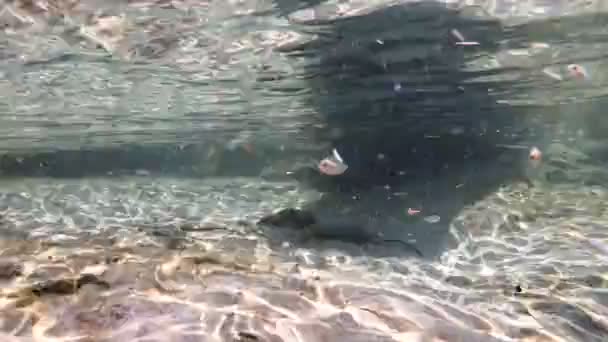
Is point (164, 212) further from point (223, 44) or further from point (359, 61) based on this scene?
point (359, 61)

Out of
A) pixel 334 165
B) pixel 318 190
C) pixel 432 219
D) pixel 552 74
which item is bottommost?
pixel 318 190

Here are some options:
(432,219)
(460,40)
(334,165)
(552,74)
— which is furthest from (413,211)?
(552,74)

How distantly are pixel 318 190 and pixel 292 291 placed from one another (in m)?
16.0

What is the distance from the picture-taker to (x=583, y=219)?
12609 millimetres

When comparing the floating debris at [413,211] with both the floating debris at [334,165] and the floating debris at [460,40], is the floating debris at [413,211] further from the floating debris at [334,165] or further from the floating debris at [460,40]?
the floating debris at [334,165]

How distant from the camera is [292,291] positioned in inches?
187

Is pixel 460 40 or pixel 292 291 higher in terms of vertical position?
pixel 460 40

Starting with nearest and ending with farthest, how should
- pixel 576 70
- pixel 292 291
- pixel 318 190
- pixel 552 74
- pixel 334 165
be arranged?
pixel 292 291 → pixel 334 165 → pixel 576 70 → pixel 552 74 → pixel 318 190

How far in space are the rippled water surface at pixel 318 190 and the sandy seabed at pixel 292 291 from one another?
0.03 meters

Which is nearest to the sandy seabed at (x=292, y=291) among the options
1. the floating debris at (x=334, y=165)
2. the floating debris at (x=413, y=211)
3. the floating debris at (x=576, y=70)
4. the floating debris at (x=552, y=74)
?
the floating debris at (x=334, y=165)

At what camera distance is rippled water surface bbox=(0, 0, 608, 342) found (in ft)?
14.2

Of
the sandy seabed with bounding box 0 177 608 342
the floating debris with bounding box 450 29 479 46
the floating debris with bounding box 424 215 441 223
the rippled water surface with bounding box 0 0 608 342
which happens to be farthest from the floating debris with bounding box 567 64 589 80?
the sandy seabed with bounding box 0 177 608 342

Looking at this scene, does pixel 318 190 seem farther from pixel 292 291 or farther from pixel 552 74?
pixel 292 291

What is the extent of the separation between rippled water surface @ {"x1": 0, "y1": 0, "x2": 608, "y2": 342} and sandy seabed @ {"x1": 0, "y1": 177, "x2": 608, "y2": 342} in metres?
0.03
